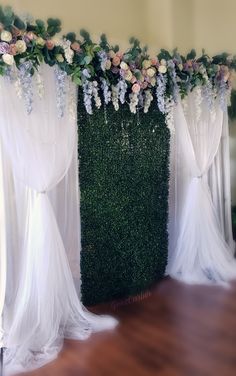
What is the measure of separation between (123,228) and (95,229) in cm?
30

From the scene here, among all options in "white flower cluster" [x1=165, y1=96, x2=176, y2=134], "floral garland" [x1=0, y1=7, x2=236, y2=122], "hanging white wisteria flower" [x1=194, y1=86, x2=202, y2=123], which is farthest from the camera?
"hanging white wisteria flower" [x1=194, y1=86, x2=202, y2=123]

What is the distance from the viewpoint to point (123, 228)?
3.10 m

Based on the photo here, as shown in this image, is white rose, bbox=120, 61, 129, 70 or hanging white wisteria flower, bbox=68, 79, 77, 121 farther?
white rose, bbox=120, 61, 129, 70

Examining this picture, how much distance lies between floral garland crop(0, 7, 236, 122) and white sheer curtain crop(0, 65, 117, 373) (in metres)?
0.13

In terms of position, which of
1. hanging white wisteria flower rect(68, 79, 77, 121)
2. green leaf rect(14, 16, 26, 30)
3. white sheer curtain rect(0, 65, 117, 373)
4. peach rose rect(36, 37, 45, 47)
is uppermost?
green leaf rect(14, 16, 26, 30)

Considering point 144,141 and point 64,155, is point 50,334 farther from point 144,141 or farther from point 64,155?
point 144,141

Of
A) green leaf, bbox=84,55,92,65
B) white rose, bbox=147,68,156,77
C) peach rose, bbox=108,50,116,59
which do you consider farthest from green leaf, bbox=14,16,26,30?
white rose, bbox=147,68,156,77

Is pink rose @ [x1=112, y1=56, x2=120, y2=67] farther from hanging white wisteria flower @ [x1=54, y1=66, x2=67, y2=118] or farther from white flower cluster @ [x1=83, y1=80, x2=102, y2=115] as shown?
hanging white wisteria flower @ [x1=54, y1=66, x2=67, y2=118]

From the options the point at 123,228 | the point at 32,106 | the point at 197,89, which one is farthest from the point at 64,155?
the point at 197,89

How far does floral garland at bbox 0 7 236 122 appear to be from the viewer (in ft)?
7.10

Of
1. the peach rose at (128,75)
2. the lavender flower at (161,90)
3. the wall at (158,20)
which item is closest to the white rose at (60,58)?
the peach rose at (128,75)

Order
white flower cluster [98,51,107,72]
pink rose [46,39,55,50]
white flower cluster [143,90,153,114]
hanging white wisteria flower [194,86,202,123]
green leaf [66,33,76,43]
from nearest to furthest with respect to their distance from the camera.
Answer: pink rose [46,39,55,50], green leaf [66,33,76,43], white flower cluster [98,51,107,72], white flower cluster [143,90,153,114], hanging white wisteria flower [194,86,202,123]

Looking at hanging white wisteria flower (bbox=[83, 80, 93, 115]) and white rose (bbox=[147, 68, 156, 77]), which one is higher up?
white rose (bbox=[147, 68, 156, 77])

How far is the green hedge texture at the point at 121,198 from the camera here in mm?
2881
